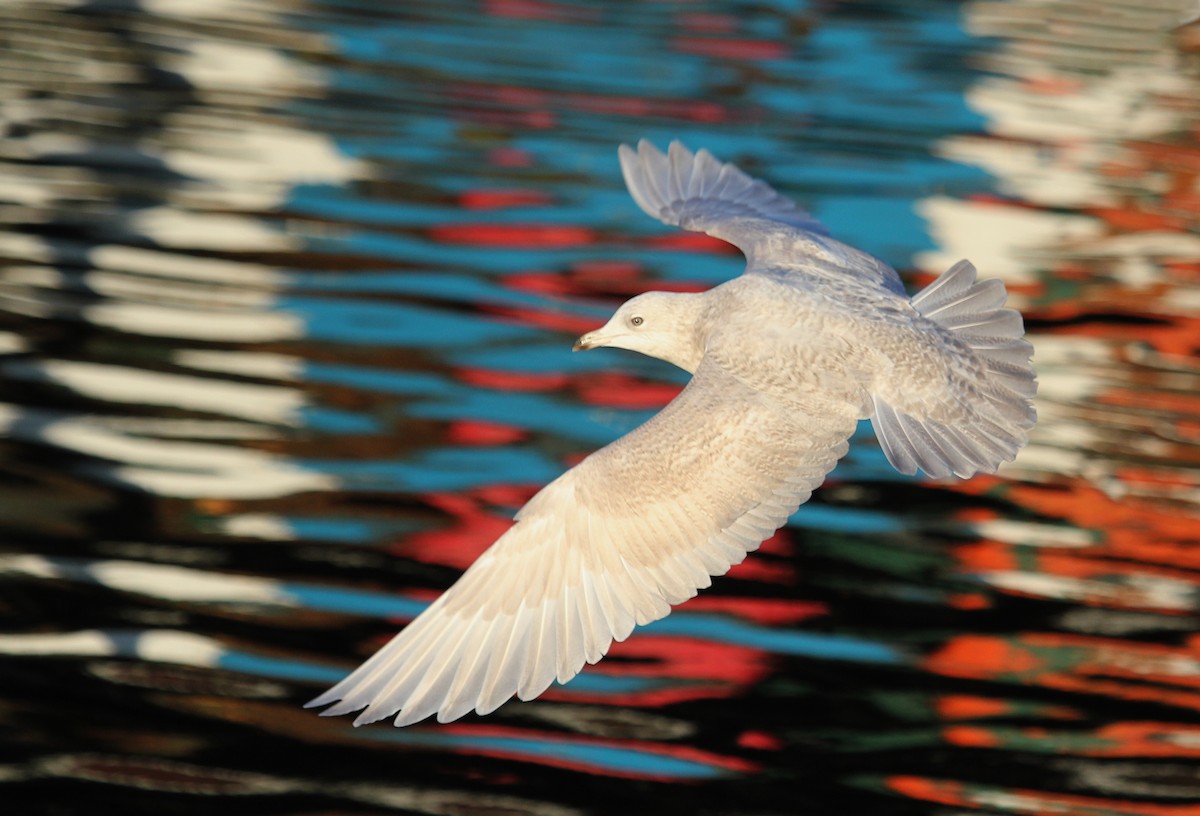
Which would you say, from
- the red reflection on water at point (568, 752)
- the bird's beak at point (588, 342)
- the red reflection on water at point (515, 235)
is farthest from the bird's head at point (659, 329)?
the red reflection on water at point (515, 235)

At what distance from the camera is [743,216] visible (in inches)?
255

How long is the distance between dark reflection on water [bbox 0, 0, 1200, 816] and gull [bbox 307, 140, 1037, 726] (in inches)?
42.1

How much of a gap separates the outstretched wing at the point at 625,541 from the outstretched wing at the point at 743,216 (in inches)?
29.6

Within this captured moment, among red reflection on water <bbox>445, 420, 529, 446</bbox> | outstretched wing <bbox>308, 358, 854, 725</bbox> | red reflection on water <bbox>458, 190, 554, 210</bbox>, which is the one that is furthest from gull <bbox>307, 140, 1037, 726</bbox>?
red reflection on water <bbox>458, 190, 554, 210</bbox>

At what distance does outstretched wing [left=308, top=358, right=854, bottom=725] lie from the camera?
4777 mm

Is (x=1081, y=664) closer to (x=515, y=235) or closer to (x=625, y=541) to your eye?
(x=625, y=541)

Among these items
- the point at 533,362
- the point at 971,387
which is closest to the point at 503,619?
the point at 971,387

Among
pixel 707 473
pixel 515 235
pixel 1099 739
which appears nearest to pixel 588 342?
pixel 707 473

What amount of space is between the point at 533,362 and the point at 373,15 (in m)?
7.75

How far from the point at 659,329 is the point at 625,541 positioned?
3.15ft

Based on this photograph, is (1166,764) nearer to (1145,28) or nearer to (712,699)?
(712,699)

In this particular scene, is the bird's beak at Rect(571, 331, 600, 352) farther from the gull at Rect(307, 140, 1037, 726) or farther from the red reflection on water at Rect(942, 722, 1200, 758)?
the red reflection on water at Rect(942, 722, 1200, 758)

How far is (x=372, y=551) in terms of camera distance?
23.3ft

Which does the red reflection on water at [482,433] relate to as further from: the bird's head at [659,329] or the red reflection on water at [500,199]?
the red reflection on water at [500,199]
